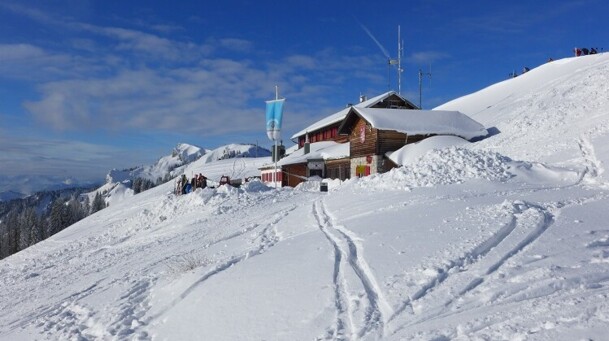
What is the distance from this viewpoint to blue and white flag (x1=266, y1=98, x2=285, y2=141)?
2445 centimetres

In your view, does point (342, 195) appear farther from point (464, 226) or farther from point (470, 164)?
point (464, 226)

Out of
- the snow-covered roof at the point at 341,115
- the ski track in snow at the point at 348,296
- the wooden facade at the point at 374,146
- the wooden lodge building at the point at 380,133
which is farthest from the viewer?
the snow-covered roof at the point at 341,115

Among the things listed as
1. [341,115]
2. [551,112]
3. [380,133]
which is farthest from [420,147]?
[341,115]

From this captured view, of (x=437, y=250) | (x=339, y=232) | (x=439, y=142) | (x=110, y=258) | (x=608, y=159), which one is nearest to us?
(x=437, y=250)

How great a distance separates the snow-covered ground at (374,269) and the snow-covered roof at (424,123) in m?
12.8

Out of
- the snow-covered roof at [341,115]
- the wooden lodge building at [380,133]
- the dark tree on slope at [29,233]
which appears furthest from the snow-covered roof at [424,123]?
the dark tree on slope at [29,233]

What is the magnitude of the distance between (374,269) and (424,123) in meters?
25.6

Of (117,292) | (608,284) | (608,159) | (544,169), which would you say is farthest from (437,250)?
(608,159)

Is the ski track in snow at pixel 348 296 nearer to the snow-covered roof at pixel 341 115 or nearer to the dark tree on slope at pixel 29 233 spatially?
the snow-covered roof at pixel 341 115

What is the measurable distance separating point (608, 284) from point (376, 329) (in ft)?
9.64

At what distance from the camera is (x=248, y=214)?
17078mm

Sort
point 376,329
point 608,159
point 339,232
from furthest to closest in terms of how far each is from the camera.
A: point 608,159, point 339,232, point 376,329

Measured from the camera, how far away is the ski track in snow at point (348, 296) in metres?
5.23

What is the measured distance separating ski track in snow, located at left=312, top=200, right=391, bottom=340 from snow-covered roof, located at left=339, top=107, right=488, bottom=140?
856 inches
